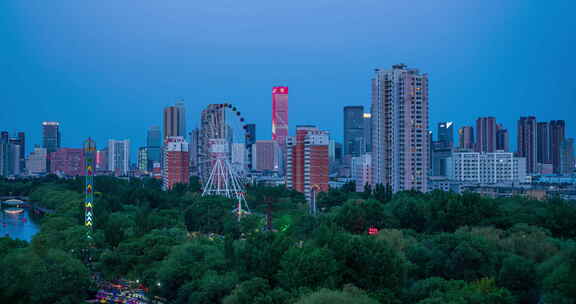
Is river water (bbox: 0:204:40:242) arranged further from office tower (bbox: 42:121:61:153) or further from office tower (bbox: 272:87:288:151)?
office tower (bbox: 42:121:61:153)

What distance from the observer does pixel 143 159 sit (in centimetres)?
13488

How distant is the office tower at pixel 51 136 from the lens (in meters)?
134

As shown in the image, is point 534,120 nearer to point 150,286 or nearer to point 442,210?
point 442,210

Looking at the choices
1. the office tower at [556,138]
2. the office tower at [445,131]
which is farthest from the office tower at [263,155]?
the office tower at [556,138]

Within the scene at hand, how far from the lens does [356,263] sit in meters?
14.7

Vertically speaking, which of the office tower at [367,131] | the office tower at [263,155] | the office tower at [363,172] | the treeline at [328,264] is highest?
the office tower at [367,131]

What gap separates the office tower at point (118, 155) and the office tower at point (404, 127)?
104 m

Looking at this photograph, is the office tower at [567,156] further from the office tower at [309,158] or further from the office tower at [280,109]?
the office tower at [309,158]

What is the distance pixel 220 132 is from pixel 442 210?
757 inches

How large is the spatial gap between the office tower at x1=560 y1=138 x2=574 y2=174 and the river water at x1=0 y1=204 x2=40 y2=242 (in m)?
68.0

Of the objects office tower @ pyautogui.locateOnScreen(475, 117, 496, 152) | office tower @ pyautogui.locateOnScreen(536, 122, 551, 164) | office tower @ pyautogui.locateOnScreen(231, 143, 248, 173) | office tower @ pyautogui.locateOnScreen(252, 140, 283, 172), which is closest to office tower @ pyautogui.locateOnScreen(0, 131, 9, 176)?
office tower @ pyautogui.locateOnScreen(252, 140, 283, 172)

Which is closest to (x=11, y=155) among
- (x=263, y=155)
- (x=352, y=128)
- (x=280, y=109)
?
(x=263, y=155)

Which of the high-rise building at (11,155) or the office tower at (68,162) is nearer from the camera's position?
the high-rise building at (11,155)

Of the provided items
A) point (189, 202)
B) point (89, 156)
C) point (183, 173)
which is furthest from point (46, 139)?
point (89, 156)
